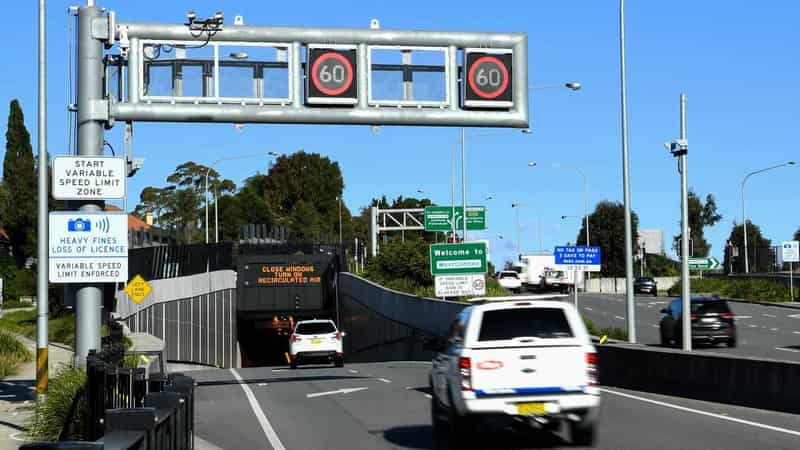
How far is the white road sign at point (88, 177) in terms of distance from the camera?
20.9 m

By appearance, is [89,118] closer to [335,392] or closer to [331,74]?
[331,74]

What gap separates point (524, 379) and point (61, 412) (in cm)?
750

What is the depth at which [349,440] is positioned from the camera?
1605 centimetres

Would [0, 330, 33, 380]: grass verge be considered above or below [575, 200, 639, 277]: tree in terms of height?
below

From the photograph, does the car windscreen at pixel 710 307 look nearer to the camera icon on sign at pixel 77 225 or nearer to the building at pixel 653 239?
the camera icon on sign at pixel 77 225

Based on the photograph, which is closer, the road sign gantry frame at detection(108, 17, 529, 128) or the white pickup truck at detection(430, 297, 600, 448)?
the white pickup truck at detection(430, 297, 600, 448)

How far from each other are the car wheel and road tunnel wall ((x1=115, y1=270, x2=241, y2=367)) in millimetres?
34633

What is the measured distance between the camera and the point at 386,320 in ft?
186

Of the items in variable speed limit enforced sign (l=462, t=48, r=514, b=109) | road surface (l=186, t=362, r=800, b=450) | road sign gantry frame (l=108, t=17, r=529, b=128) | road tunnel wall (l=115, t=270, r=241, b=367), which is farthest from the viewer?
road tunnel wall (l=115, t=270, r=241, b=367)

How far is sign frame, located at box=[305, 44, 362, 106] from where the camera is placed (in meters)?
22.8

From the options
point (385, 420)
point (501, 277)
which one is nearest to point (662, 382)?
point (385, 420)

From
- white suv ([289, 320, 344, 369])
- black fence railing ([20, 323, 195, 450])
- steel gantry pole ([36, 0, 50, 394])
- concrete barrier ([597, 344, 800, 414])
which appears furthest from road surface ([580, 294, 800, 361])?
black fence railing ([20, 323, 195, 450])

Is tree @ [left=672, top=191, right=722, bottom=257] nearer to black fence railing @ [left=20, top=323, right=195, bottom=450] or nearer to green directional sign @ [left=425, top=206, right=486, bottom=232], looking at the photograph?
green directional sign @ [left=425, top=206, right=486, bottom=232]

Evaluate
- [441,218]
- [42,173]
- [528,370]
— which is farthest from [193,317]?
[528,370]
